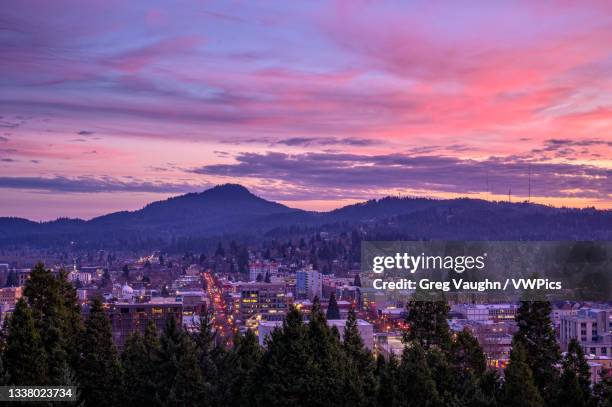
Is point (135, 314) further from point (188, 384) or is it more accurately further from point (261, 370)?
point (188, 384)

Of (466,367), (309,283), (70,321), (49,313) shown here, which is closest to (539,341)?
(466,367)

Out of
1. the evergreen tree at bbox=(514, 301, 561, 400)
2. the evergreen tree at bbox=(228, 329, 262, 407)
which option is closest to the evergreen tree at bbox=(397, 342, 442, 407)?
the evergreen tree at bbox=(228, 329, 262, 407)

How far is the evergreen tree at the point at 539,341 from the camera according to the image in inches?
840

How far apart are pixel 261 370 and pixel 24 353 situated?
5.33 metres

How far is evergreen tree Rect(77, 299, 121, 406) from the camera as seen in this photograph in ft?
64.8

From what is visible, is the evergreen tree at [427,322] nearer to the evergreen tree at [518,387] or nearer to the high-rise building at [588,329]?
the evergreen tree at [518,387]

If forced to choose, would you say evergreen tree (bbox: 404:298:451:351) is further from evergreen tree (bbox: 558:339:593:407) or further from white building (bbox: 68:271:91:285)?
white building (bbox: 68:271:91:285)

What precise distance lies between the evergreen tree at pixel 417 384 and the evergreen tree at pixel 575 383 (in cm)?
312

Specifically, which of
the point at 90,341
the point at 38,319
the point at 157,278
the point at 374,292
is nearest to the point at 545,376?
the point at 90,341

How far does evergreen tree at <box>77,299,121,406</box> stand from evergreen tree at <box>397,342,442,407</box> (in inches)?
278

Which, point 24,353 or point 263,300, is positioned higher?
point 24,353

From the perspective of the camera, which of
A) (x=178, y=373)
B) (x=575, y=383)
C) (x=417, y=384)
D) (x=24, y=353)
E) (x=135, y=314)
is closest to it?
(x=24, y=353)

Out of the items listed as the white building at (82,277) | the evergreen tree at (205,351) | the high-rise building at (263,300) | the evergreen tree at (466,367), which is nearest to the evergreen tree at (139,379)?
the evergreen tree at (205,351)

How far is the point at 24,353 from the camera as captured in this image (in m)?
17.4
